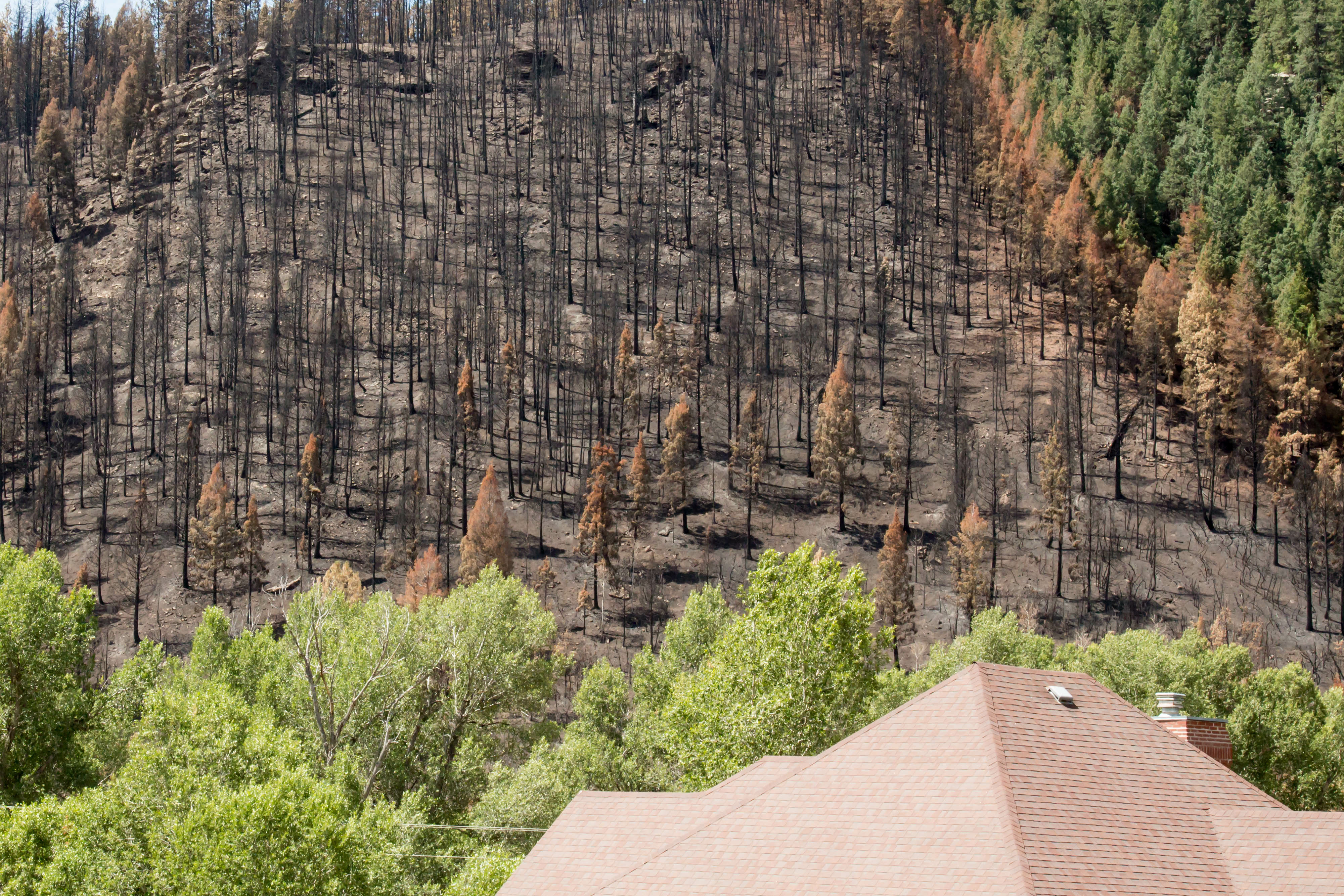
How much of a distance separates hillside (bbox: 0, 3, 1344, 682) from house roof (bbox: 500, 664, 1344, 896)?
6286 centimetres

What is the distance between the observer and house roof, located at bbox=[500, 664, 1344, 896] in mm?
19859

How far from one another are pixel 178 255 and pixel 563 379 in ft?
152

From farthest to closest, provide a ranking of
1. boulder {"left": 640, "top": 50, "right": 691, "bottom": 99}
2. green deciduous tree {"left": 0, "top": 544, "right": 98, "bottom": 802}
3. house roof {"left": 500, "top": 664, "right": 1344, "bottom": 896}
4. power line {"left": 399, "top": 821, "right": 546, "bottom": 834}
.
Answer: boulder {"left": 640, "top": 50, "right": 691, "bottom": 99} → green deciduous tree {"left": 0, "top": 544, "right": 98, "bottom": 802} → power line {"left": 399, "top": 821, "right": 546, "bottom": 834} → house roof {"left": 500, "top": 664, "right": 1344, "bottom": 896}

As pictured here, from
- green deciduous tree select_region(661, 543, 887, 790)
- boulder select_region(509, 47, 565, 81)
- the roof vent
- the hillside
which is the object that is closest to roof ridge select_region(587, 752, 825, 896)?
the roof vent

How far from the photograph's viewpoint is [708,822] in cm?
2298

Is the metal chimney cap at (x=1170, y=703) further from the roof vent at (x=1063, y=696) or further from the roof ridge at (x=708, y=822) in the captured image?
the roof ridge at (x=708, y=822)

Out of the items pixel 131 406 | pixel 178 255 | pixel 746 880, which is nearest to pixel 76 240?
pixel 178 255

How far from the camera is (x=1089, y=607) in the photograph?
3538 inches

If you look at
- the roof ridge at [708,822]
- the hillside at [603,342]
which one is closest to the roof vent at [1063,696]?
the roof ridge at [708,822]

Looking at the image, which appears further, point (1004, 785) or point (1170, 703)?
point (1170, 703)

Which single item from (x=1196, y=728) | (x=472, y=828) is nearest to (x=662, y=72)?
(x=472, y=828)

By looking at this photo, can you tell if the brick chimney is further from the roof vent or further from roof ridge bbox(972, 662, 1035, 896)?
roof ridge bbox(972, 662, 1035, 896)

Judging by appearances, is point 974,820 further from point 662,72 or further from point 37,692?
point 662,72

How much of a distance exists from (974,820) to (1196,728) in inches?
372
